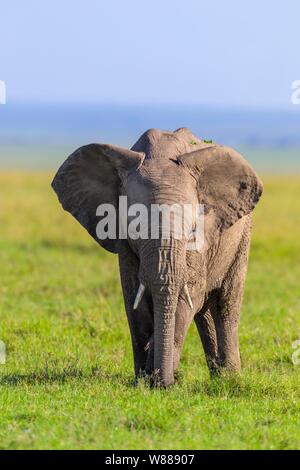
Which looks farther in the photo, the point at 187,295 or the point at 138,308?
A: the point at 138,308

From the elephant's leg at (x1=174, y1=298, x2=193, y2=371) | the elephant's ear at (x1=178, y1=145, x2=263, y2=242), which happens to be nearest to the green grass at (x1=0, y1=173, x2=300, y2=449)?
the elephant's leg at (x1=174, y1=298, x2=193, y2=371)

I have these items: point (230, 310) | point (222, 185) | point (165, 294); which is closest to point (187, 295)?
point (165, 294)

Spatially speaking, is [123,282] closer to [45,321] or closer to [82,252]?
[45,321]

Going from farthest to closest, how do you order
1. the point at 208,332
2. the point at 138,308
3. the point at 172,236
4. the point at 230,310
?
the point at 208,332, the point at 230,310, the point at 138,308, the point at 172,236

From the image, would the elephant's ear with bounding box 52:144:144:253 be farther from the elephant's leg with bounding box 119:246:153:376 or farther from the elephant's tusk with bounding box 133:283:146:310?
the elephant's tusk with bounding box 133:283:146:310

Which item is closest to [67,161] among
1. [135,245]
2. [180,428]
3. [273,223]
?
[135,245]

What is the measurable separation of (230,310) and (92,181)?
179 cm

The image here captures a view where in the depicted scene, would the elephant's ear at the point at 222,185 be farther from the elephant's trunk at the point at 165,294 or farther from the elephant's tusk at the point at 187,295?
the elephant's trunk at the point at 165,294

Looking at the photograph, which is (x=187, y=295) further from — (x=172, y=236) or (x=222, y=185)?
(x=222, y=185)

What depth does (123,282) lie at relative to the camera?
990 centimetres

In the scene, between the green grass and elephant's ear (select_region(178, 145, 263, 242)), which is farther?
elephant's ear (select_region(178, 145, 263, 242))

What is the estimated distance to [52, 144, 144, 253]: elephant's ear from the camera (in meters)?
9.83

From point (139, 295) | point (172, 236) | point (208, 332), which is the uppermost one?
point (172, 236)

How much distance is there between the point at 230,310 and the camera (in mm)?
10750
